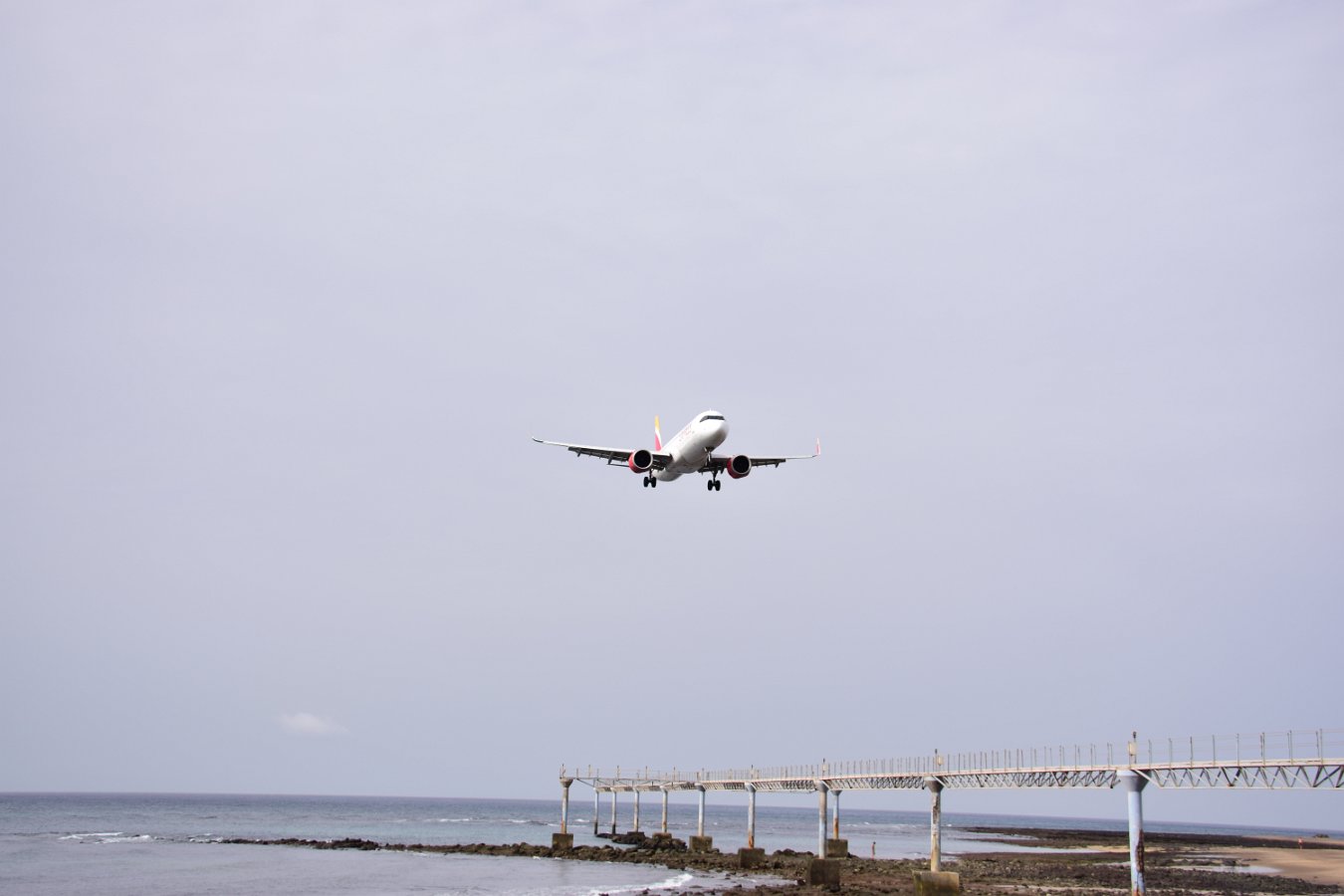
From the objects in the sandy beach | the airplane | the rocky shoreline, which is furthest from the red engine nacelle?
the sandy beach

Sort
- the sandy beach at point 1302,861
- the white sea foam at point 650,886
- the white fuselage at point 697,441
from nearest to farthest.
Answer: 1. the white fuselage at point 697,441
2. the white sea foam at point 650,886
3. the sandy beach at point 1302,861

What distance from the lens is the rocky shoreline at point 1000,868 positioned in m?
60.0

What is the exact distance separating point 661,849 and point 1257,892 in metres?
46.3

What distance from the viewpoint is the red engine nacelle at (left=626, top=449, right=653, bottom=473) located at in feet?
196

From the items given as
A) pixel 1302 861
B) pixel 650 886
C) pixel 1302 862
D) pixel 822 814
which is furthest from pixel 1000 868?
pixel 1302 861

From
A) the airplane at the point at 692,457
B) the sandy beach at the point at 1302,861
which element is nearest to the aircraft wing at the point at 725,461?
the airplane at the point at 692,457

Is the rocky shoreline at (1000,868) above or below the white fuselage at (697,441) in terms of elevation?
below

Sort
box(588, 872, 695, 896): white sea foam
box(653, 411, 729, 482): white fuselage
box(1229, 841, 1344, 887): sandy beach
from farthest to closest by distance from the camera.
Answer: box(1229, 841, 1344, 887): sandy beach, box(588, 872, 695, 896): white sea foam, box(653, 411, 729, 482): white fuselage

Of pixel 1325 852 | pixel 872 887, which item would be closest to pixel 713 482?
pixel 872 887

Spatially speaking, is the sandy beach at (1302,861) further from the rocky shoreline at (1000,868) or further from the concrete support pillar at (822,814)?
the concrete support pillar at (822,814)

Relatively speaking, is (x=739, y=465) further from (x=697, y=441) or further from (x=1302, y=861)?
(x=1302, y=861)

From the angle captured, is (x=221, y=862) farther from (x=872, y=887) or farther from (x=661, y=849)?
(x=872, y=887)

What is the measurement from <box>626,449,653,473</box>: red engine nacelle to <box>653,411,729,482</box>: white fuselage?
1159 millimetres

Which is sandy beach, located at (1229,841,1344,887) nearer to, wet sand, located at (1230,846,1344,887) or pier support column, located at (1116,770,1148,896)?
wet sand, located at (1230,846,1344,887)
